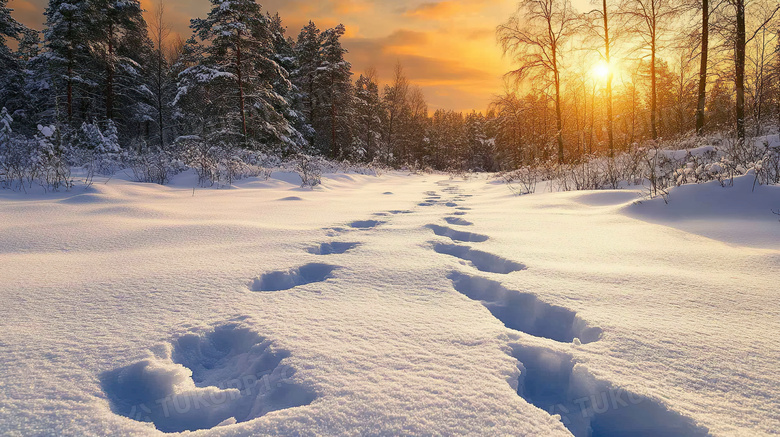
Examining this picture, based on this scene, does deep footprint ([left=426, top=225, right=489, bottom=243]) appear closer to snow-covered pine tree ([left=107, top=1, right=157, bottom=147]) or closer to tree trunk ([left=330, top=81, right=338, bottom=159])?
snow-covered pine tree ([left=107, top=1, right=157, bottom=147])

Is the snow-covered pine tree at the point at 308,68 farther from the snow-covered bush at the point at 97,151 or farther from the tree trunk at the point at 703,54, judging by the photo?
the tree trunk at the point at 703,54

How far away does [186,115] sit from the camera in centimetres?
2619

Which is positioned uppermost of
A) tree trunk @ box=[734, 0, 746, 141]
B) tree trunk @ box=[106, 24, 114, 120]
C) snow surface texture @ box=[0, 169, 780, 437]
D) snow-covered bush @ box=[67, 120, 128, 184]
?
tree trunk @ box=[106, 24, 114, 120]

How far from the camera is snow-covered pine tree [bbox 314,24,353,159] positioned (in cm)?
2439

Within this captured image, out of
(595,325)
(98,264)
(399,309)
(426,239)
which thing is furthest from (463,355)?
(98,264)

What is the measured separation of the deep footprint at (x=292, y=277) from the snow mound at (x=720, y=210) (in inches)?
105

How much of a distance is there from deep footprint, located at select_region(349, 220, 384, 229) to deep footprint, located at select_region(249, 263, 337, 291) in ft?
4.42

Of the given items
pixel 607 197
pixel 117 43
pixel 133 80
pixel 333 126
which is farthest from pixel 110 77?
pixel 607 197

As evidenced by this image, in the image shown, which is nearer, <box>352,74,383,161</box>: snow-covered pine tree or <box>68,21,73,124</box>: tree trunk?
<box>68,21,73,124</box>: tree trunk

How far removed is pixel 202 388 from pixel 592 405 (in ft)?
3.37

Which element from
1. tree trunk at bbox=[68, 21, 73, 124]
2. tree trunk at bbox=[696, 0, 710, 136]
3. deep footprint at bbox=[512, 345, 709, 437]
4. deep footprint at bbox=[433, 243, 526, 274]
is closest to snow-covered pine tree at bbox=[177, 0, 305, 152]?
tree trunk at bbox=[68, 21, 73, 124]

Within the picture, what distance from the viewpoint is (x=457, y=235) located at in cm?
294

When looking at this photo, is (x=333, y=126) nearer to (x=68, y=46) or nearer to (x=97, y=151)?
(x=68, y=46)

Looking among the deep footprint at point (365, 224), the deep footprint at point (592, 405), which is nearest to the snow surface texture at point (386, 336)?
the deep footprint at point (592, 405)
